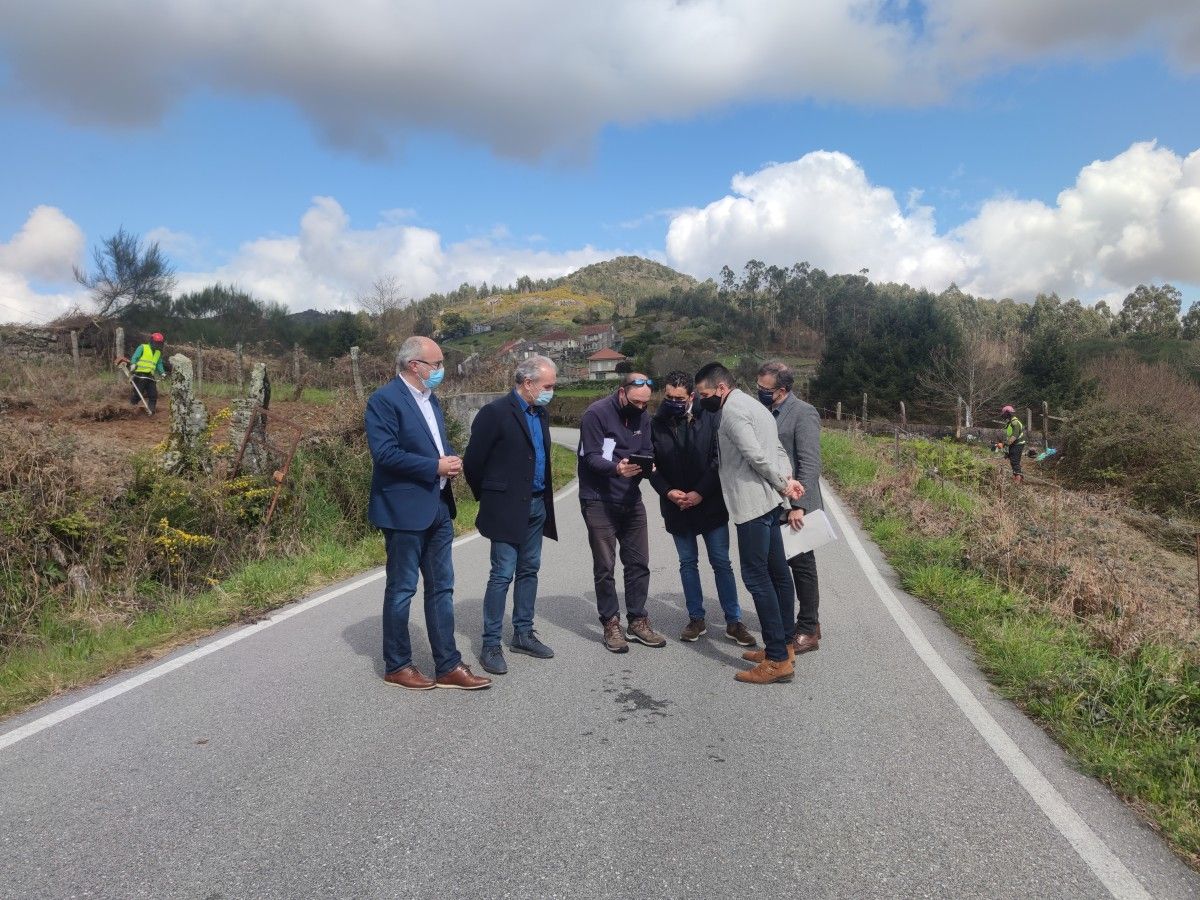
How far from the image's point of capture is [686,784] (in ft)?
11.5

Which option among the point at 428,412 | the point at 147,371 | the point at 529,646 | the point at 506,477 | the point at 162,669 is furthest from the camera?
the point at 147,371

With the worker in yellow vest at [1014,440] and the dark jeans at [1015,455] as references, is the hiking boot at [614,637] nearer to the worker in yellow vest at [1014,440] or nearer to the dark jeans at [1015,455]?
the worker in yellow vest at [1014,440]

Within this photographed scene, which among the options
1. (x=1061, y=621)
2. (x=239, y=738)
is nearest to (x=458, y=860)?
(x=239, y=738)

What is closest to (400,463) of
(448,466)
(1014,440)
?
(448,466)

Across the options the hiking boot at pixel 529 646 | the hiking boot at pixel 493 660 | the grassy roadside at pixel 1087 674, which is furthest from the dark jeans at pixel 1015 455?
the hiking boot at pixel 493 660

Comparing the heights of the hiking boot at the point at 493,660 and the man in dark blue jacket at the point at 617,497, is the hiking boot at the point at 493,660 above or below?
below

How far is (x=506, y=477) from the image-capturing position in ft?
16.8

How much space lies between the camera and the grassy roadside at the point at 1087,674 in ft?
11.6

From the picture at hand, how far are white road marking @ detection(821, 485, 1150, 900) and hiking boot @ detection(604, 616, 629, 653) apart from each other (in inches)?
78.0

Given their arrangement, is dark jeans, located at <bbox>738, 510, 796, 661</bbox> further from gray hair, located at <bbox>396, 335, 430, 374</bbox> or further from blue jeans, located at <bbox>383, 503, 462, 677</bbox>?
gray hair, located at <bbox>396, 335, 430, 374</bbox>

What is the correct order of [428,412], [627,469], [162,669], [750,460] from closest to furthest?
[428,412]
[750,460]
[162,669]
[627,469]

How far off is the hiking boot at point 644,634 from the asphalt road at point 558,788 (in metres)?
0.26

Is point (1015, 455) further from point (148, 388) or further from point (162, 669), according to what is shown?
point (162, 669)

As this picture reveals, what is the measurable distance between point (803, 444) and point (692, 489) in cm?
82
